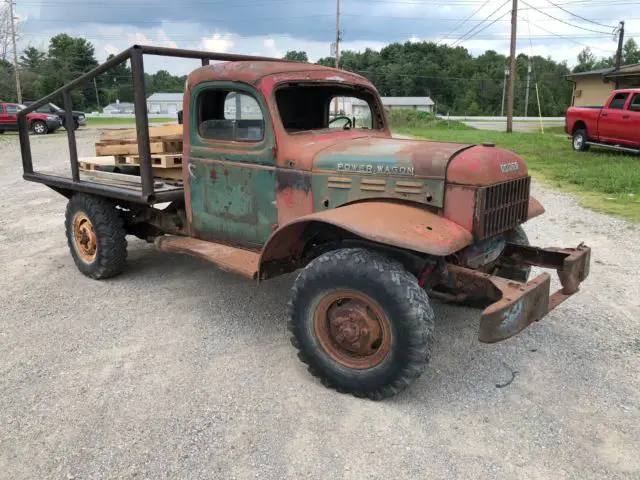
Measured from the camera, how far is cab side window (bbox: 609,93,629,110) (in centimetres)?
1430

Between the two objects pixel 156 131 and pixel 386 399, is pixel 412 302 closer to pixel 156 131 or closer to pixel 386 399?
pixel 386 399

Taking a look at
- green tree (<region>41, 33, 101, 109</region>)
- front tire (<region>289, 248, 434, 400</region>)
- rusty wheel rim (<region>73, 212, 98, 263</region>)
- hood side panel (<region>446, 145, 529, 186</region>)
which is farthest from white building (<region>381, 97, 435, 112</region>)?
front tire (<region>289, 248, 434, 400</region>)

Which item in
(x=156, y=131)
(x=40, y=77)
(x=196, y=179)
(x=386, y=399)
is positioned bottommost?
(x=386, y=399)

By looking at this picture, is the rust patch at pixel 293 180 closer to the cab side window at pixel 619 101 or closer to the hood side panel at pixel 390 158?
the hood side panel at pixel 390 158

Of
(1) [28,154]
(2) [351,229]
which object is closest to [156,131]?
(1) [28,154]

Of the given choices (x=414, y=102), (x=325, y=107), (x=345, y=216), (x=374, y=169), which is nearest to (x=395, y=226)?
(x=345, y=216)

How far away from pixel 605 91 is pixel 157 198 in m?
30.8

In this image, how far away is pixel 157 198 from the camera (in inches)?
186

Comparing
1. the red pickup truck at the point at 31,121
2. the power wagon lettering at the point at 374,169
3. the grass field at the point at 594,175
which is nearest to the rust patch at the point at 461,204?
the power wagon lettering at the point at 374,169

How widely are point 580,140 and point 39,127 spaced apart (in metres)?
22.5

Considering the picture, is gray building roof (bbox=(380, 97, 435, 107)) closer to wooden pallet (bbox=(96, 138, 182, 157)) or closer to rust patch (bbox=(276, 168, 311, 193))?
wooden pallet (bbox=(96, 138, 182, 157))

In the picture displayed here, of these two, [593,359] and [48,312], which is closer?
[593,359]

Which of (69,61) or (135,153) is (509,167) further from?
(69,61)

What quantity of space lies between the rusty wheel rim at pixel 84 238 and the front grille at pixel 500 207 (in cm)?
383
